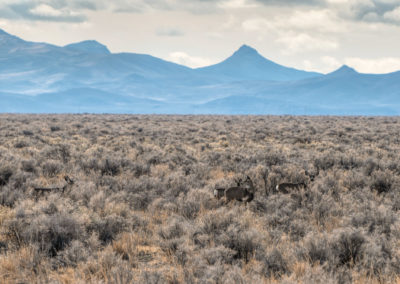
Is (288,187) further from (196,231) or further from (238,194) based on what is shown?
(196,231)

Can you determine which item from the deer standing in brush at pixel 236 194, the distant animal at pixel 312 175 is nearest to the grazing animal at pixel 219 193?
the deer standing in brush at pixel 236 194

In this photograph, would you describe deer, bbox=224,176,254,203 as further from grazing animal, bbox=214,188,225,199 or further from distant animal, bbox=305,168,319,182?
distant animal, bbox=305,168,319,182

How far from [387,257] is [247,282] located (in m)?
2.31

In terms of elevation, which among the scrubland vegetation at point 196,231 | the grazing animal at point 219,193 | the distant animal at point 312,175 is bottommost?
the scrubland vegetation at point 196,231

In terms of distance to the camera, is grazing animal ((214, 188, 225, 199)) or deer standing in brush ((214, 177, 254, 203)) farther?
grazing animal ((214, 188, 225, 199))

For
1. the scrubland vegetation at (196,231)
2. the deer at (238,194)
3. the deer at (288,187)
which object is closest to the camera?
the scrubland vegetation at (196,231)

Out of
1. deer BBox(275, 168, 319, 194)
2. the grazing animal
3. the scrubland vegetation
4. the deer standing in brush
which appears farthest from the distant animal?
the grazing animal

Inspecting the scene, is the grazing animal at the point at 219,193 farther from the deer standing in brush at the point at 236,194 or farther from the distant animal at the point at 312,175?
the distant animal at the point at 312,175

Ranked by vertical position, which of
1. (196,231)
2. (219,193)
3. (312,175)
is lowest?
(196,231)

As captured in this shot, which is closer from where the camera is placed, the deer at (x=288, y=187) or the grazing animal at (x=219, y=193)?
the grazing animal at (x=219, y=193)

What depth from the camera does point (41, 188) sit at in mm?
9203

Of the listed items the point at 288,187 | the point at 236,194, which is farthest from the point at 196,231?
the point at 288,187

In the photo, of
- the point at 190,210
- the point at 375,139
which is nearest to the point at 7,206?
the point at 190,210

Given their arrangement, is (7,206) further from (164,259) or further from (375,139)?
(375,139)
